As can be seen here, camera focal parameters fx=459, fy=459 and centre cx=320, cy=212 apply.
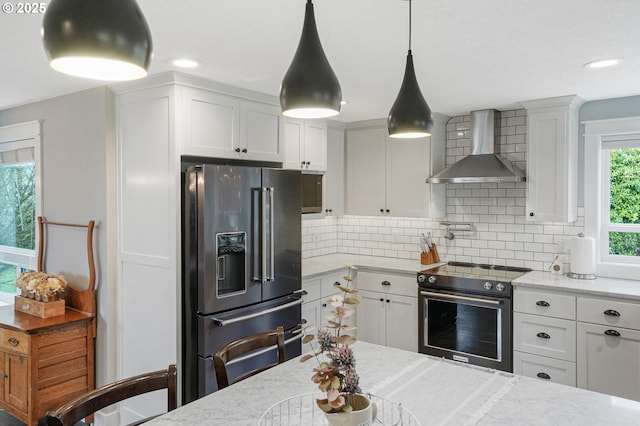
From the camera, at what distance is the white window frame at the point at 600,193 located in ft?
12.2

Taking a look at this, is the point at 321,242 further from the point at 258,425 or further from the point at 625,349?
the point at 258,425

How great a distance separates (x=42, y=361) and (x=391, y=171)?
10.9ft

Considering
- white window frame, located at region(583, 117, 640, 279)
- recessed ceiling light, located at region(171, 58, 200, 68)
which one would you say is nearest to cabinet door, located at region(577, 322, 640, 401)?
white window frame, located at region(583, 117, 640, 279)

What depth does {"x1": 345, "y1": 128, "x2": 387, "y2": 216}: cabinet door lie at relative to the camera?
469 centimetres

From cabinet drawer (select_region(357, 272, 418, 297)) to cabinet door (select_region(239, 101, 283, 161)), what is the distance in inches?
58.8

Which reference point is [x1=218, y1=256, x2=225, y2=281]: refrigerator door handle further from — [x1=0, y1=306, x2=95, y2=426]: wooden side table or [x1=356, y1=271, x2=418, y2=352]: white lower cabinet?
[x1=356, y1=271, x2=418, y2=352]: white lower cabinet

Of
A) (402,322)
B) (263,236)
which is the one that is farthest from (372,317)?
(263,236)

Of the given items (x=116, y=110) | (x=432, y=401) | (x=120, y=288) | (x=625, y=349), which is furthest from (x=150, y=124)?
(x=625, y=349)

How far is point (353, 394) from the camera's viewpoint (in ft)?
4.25

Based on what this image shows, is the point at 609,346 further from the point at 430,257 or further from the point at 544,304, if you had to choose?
the point at 430,257

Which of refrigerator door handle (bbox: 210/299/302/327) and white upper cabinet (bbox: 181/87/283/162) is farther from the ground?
white upper cabinet (bbox: 181/87/283/162)

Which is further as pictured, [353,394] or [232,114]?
[232,114]

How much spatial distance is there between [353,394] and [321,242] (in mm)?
3795

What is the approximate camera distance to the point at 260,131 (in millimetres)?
3527
